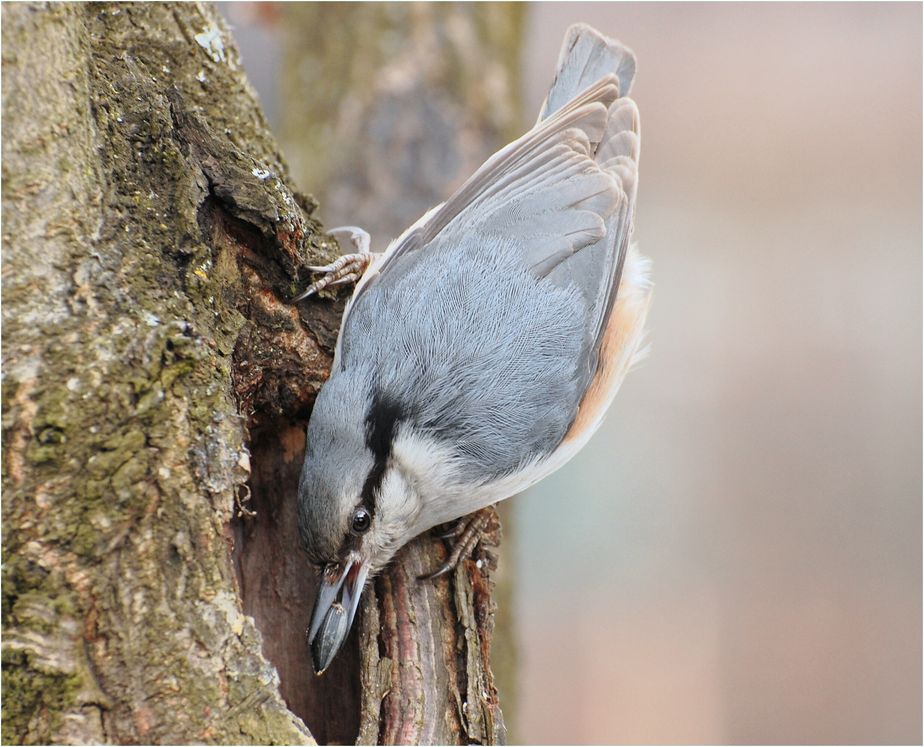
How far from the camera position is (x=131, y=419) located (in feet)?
5.09

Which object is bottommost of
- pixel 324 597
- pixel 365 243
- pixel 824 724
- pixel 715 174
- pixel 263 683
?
pixel 824 724

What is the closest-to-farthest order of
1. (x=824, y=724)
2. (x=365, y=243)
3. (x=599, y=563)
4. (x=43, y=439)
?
(x=43, y=439) → (x=365, y=243) → (x=824, y=724) → (x=599, y=563)

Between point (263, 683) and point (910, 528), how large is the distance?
12.0ft

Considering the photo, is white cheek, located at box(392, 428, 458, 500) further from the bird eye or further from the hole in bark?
the hole in bark

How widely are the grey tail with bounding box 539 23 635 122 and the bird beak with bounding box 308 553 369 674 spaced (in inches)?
59.4

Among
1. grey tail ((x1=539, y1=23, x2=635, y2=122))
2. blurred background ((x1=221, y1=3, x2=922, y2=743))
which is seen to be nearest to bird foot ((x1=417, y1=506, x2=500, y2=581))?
grey tail ((x1=539, y1=23, x2=635, y2=122))

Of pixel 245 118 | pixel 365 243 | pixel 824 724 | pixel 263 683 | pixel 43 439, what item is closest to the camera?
pixel 43 439

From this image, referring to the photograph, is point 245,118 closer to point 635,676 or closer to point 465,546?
point 465,546

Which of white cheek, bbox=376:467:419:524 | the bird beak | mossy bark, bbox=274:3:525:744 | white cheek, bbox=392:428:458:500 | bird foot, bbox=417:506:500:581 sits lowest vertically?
the bird beak

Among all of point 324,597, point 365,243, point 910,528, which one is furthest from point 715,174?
point 324,597

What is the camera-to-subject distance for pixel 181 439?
160cm

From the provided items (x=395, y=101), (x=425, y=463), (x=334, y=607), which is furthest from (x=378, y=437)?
(x=395, y=101)

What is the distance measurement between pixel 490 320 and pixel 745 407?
2797 mm

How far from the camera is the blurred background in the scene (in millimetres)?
4172
